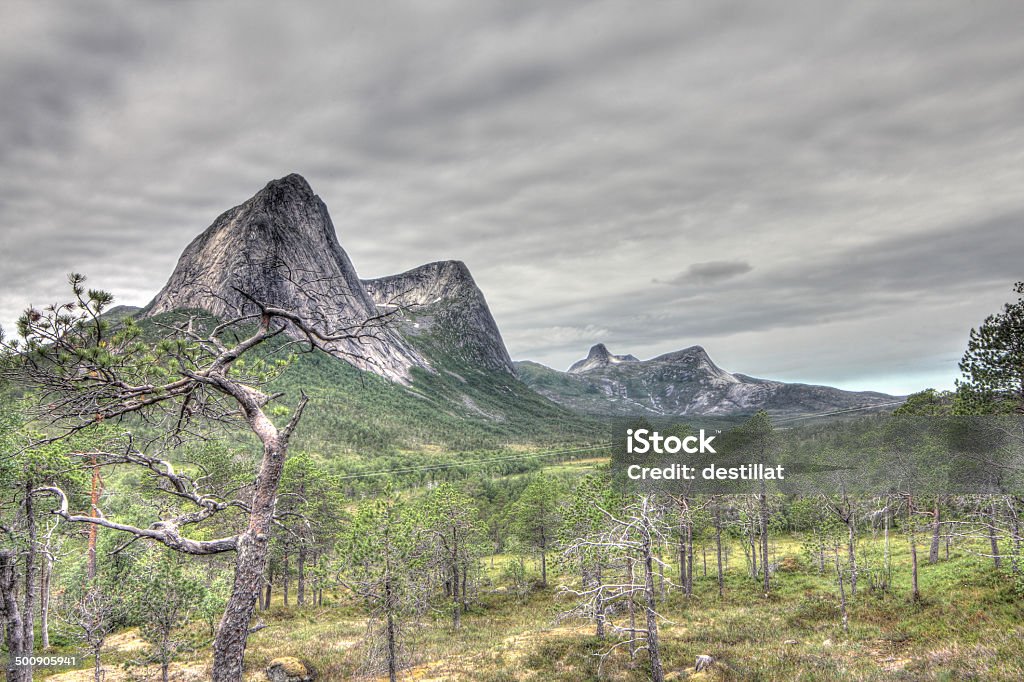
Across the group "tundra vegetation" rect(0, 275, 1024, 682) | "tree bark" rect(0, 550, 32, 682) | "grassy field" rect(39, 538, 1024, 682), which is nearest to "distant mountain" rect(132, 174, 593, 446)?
"tundra vegetation" rect(0, 275, 1024, 682)

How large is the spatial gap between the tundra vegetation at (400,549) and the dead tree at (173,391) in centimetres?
3

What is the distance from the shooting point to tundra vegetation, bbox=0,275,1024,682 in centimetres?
498

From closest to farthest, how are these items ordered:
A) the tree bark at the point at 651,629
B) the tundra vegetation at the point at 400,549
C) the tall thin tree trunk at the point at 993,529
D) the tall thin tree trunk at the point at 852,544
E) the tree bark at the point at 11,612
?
the tundra vegetation at the point at 400,549, the tree bark at the point at 11,612, the tall thin tree trunk at the point at 993,529, the tree bark at the point at 651,629, the tall thin tree trunk at the point at 852,544

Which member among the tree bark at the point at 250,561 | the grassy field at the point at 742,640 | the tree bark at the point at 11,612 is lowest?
the grassy field at the point at 742,640

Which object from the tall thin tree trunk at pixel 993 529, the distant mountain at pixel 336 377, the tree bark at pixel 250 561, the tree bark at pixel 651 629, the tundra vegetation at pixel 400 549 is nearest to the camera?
the tree bark at pixel 250 561

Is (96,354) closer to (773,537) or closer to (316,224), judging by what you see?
(773,537)

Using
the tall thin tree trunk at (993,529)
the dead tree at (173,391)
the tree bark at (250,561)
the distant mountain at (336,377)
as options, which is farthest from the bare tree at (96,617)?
the distant mountain at (336,377)

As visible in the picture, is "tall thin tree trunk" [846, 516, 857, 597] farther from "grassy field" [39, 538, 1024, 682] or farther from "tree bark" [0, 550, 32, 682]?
"tree bark" [0, 550, 32, 682]

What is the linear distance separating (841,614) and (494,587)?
26963 mm

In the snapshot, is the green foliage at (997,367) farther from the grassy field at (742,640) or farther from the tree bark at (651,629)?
the tree bark at (651,629)

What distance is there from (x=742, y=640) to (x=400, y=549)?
705 inches

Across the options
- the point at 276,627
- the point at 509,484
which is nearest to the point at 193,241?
the point at 509,484

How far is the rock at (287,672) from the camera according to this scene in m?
20.3

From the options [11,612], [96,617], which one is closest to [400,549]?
[96,617]
